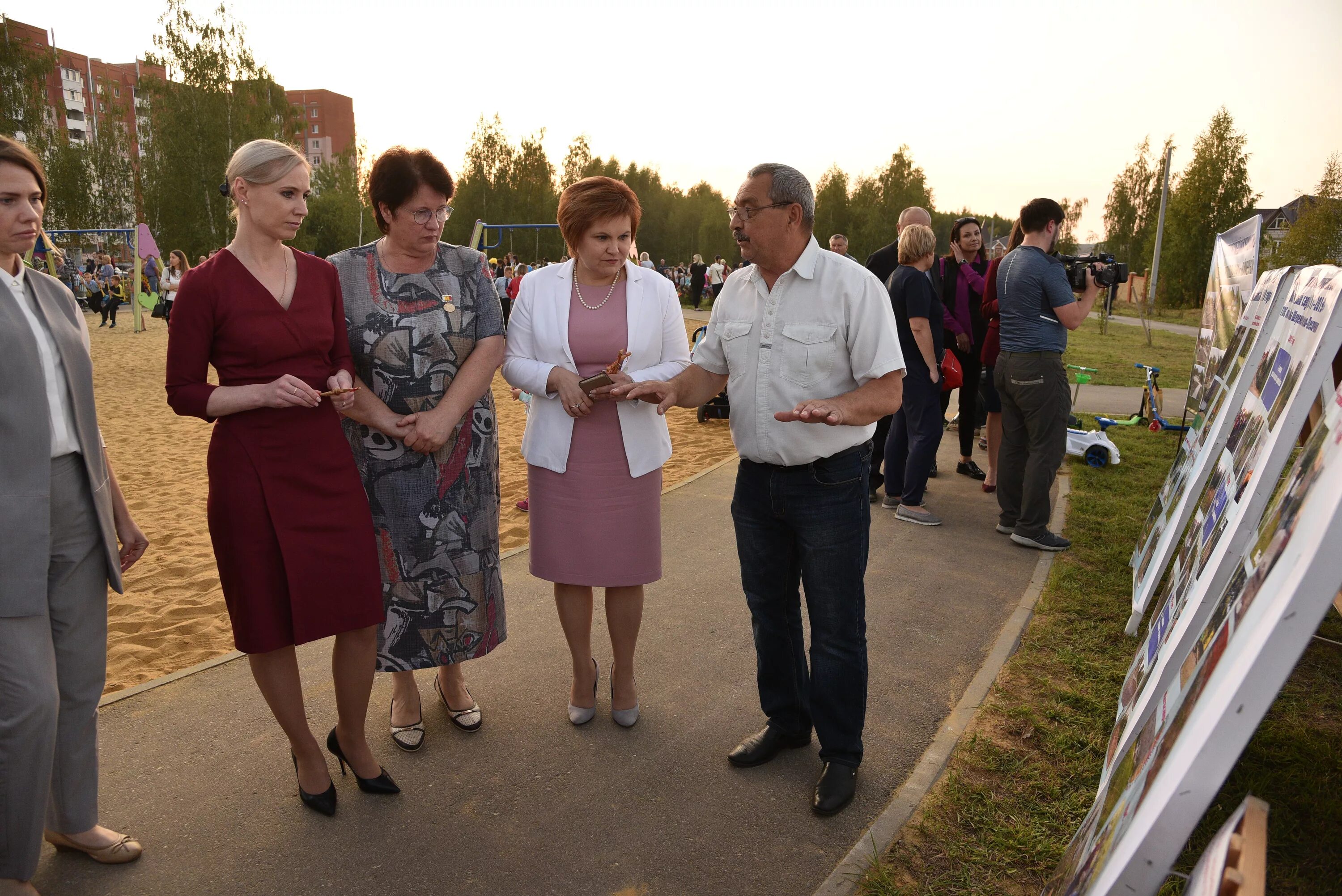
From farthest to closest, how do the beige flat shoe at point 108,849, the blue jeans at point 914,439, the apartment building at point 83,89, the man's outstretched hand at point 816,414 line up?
1. the apartment building at point 83,89
2. the blue jeans at point 914,439
3. the beige flat shoe at point 108,849
4. the man's outstretched hand at point 816,414

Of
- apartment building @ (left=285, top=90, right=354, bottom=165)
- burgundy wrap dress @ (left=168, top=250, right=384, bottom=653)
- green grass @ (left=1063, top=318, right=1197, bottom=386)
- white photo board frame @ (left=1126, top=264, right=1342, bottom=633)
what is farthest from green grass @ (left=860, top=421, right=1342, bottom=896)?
apartment building @ (left=285, top=90, right=354, bottom=165)

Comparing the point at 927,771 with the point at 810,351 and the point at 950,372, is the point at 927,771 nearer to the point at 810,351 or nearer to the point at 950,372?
the point at 810,351

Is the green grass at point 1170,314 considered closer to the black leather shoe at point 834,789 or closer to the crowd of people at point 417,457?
the crowd of people at point 417,457

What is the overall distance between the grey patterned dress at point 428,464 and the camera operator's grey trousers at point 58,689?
93 cm

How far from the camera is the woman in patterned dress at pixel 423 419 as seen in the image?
125 inches

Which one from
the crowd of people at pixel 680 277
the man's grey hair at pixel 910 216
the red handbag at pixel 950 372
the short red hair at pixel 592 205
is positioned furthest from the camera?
the crowd of people at pixel 680 277

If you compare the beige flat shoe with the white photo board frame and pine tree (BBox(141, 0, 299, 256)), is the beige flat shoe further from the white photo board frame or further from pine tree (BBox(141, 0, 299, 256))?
pine tree (BBox(141, 0, 299, 256))

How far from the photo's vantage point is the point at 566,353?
3445 millimetres

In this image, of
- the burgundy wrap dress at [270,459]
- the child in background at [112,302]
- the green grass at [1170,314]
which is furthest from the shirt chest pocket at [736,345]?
the green grass at [1170,314]

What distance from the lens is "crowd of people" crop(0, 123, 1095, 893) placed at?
8.29ft

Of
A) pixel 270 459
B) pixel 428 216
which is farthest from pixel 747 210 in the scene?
pixel 270 459

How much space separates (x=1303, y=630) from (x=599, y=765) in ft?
8.60

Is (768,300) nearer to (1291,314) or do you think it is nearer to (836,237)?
(1291,314)

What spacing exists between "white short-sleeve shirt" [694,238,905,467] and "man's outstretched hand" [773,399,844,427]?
202 millimetres
